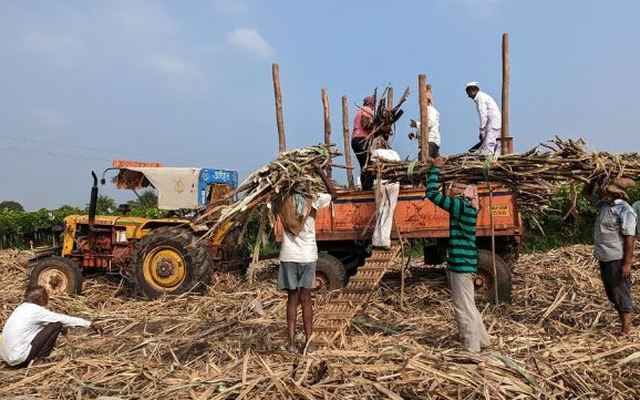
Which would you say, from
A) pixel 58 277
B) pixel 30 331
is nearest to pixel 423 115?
pixel 30 331

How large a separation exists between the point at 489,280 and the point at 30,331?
535 cm

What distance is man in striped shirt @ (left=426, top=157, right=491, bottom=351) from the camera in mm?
4887

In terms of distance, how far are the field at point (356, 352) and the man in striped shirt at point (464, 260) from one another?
24 cm

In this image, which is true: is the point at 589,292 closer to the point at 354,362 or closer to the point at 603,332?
the point at 603,332

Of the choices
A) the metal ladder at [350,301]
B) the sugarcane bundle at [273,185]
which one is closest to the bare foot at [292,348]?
the metal ladder at [350,301]

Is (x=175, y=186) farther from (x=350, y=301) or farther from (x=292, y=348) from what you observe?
(x=292, y=348)

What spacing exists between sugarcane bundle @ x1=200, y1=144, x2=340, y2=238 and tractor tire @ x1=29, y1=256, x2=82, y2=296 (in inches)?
182

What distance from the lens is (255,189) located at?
5152mm

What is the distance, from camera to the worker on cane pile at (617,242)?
5.33 meters

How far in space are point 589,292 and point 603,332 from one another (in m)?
2.22

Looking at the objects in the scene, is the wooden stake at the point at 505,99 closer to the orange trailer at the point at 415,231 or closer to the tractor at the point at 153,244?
the orange trailer at the point at 415,231

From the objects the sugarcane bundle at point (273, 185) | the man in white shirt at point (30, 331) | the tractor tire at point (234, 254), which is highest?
the sugarcane bundle at point (273, 185)

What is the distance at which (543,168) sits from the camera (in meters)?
5.82

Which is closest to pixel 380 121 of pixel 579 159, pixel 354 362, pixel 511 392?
pixel 579 159
